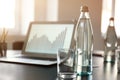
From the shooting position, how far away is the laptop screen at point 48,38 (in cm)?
136

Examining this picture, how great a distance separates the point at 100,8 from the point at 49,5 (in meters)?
0.76

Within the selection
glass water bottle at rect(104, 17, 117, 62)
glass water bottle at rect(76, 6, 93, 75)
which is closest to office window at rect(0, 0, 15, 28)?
glass water bottle at rect(104, 17, 117, 62)

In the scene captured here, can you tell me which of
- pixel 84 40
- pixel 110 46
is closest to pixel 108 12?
pixel 110 46

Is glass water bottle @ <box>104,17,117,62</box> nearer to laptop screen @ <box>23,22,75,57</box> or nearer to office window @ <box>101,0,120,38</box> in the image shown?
laptop screen @ <box>23,22,75,57</box>

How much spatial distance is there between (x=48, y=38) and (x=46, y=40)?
17 millimetres

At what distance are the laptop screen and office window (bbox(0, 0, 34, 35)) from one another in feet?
6.45

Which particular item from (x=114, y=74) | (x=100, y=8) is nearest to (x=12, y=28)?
(x=100, y=8)

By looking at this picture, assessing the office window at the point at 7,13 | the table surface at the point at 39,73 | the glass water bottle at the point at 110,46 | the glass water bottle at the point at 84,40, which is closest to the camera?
the table surface at the point at 39,73

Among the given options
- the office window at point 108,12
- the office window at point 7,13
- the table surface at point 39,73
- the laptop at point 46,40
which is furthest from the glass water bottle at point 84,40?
the office window at point 7,13

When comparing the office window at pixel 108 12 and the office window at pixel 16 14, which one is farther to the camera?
the office window at pixel 16 14

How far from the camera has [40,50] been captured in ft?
4.69

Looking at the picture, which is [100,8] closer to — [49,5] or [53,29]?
[49,5]

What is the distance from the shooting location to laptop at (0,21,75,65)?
4.42 feet

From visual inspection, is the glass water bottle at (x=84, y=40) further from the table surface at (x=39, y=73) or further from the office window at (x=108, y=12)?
the office window at (x=108, y=12)
